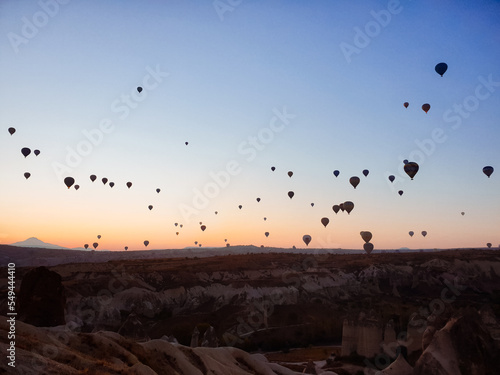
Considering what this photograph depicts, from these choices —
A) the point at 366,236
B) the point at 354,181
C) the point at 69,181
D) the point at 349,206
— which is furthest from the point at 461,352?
the point at 69,181

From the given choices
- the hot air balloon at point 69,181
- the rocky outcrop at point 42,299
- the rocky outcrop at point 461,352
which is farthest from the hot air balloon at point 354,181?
the rocky outcrop at point 42,299

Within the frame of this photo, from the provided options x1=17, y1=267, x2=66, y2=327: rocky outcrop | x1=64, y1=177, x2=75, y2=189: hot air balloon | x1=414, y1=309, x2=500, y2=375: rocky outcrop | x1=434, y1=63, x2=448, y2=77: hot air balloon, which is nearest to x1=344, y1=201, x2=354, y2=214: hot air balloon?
x1=434, y1=63, x2=448, y2=77: hot air balloon

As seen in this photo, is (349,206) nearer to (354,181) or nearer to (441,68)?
(354,181)

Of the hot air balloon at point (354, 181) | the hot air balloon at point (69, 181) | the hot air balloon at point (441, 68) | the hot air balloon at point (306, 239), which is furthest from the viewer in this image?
the hot air balloon at point (306, 239)

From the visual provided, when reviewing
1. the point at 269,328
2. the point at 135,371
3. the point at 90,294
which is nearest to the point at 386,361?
the point at 269,328

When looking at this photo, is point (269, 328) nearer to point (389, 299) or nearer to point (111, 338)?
point (389, 299)

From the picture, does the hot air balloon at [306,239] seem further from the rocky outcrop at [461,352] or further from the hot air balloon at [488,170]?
the rocky outcrop at [461,352]
